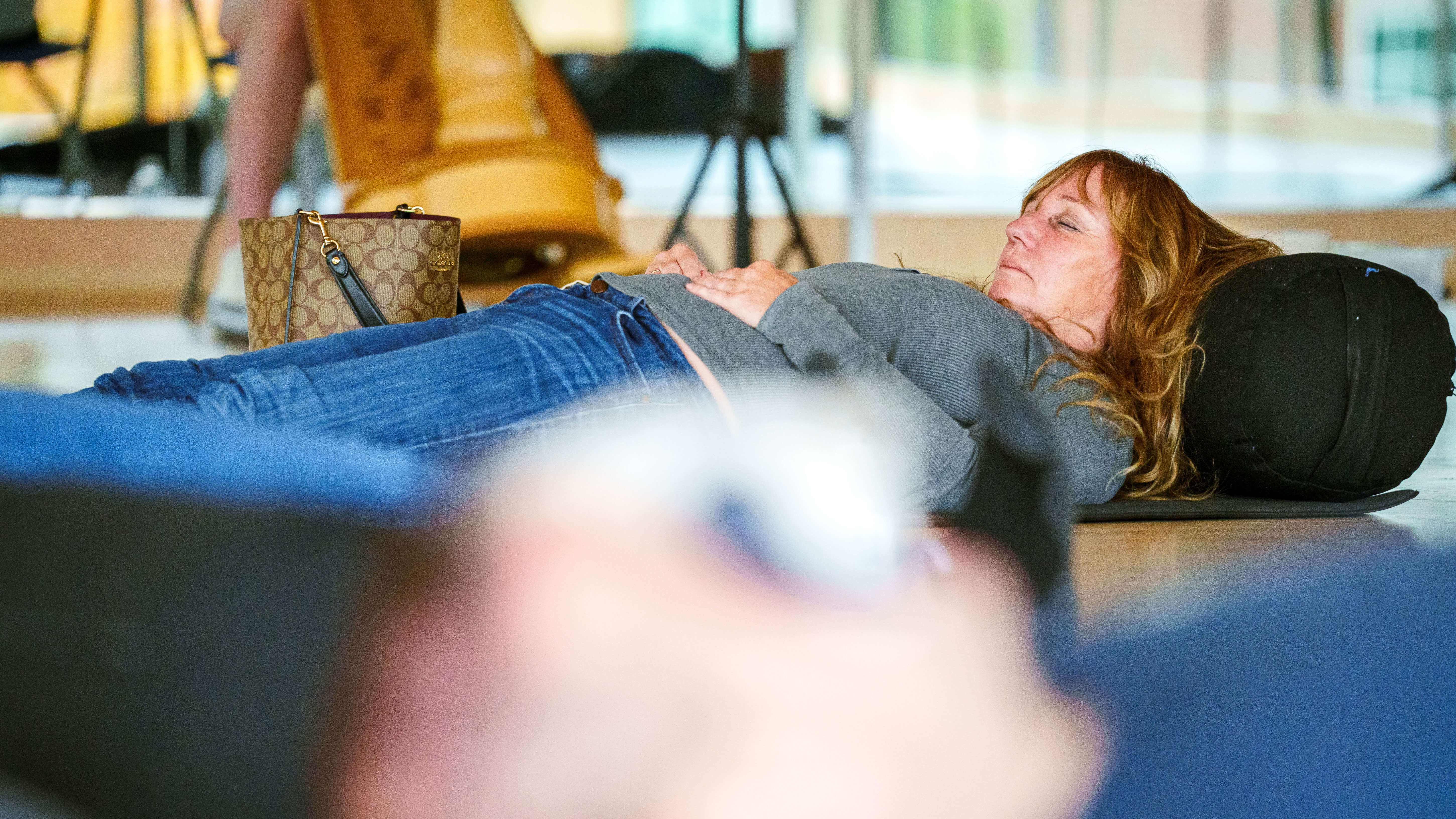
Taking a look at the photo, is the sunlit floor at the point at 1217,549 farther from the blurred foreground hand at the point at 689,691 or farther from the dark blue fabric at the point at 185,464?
the dark blue fabric at the point at 185,464

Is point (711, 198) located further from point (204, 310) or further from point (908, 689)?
point (908, 689)

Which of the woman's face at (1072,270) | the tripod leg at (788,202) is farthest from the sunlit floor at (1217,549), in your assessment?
the tripod leg at (788,202)

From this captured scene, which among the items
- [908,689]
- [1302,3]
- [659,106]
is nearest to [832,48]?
[659,106]

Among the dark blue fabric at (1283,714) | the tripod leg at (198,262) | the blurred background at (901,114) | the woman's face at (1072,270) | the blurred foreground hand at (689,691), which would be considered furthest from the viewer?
the blurred background at (901,114)

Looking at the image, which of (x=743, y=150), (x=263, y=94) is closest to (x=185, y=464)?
(x=263, y=94)

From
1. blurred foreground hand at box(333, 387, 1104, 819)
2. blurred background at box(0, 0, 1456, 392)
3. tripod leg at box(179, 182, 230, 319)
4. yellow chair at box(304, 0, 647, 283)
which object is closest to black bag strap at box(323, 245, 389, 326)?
blurred foreground hand at box(333, 387, 1104, 819)

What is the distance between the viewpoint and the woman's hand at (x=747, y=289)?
1189 mm

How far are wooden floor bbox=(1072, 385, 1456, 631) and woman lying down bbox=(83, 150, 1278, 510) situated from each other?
0.08 m

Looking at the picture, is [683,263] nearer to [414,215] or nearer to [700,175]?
[414,215]

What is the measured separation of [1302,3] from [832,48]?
228cm

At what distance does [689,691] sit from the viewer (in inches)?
26.6

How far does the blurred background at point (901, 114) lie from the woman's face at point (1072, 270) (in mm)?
4000

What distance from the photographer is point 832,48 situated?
18.8ft

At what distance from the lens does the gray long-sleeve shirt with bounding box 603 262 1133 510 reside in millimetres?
1109
